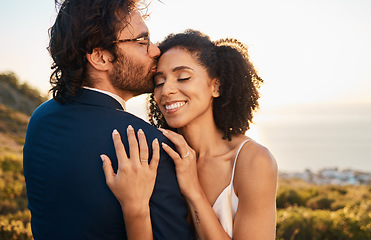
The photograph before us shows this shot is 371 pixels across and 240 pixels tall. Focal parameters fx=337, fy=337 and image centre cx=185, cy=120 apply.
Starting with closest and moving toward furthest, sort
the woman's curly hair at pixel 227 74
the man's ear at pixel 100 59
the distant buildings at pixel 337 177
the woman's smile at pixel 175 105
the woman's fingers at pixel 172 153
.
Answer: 1. the woman's fingers at pixel 172 153
2. the man's ear at pixel 100 59
3. the woman's smile at pixel 175 105
4. the woman's curly hair at pixel 227 74
5. the distant buildings at pixel 337 177

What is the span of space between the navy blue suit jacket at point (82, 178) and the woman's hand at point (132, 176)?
8 cm

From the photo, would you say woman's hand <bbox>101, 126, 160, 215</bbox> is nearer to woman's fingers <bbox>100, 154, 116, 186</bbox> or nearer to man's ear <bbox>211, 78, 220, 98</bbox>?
woman's fingers <bbox>100, 154, 116, 186</bbox>

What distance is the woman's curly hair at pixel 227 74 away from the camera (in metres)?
2.97

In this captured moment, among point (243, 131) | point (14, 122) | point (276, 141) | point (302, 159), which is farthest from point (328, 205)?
point (276, 141)

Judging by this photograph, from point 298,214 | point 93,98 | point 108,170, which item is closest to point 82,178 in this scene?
point 108,170

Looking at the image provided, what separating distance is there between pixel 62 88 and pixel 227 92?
4.60 ft

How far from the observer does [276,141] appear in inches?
5930

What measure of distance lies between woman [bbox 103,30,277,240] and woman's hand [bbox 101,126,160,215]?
24 cm

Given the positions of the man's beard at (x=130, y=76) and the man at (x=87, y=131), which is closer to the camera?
the man at (x=87, y=131)

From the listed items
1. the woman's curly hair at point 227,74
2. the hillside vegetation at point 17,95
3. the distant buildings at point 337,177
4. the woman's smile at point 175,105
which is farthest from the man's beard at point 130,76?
the hillside vegetation at point 17,95

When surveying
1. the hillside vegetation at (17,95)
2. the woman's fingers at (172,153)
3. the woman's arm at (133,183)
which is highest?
the hillside vegetation at (17,95)

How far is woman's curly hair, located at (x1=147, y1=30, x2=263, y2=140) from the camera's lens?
2.97 m

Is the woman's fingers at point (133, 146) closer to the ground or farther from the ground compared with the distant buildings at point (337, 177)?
farther from the ground

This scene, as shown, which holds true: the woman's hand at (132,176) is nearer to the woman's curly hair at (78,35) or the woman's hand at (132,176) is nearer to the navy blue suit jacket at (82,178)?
the navy blue suit jacket at (82,178)
